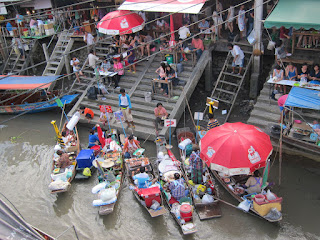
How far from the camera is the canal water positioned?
31.0 ft

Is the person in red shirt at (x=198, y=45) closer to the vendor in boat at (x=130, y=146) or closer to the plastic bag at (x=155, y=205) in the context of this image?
the vendor in boat at (x=130, y=146)

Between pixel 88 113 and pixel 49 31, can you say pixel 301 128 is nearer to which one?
pixel 88 113

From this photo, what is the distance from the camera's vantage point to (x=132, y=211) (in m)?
10.6

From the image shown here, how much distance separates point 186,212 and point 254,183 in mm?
2447

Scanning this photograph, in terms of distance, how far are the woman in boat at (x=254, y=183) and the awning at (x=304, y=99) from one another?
2.70 meters

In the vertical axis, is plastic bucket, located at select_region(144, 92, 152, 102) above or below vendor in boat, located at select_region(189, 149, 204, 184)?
above

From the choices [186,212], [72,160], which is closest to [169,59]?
[72,160]

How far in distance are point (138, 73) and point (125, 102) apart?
11.5ft

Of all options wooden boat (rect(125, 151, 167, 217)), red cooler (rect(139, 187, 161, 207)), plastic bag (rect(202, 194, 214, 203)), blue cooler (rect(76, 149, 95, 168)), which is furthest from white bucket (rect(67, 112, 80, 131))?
plastic bag (rect(202, 194, 214, 203))

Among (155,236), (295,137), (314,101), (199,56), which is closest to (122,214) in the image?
(155,236)

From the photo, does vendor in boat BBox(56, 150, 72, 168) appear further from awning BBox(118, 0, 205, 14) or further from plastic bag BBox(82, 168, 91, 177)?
awning BBox(118, 0, 205, 14)

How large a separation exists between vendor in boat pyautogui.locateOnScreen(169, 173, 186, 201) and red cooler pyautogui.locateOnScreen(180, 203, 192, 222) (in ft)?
1.83

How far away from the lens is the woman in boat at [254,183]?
10.0m

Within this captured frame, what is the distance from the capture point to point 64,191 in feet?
36.1
